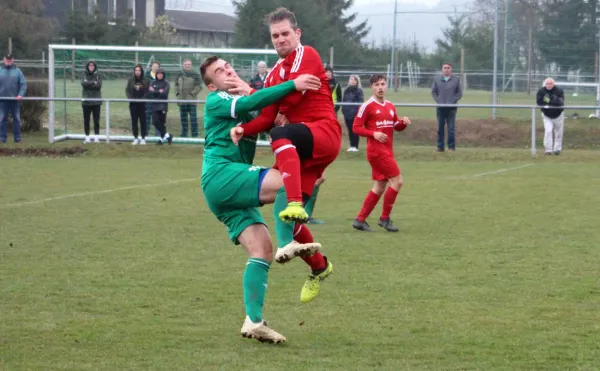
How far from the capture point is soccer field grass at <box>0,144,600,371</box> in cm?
569

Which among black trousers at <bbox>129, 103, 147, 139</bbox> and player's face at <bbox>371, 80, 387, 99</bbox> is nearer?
player's face at <bbox>371, 80, 387, 99</bbox>

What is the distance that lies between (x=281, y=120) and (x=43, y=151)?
16479 mm

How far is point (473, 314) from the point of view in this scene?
22.2ft

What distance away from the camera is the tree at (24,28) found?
4266 cm

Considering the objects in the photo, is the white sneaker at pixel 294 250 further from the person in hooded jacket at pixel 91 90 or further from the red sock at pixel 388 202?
the person in hooded jacket at pixel 91 90

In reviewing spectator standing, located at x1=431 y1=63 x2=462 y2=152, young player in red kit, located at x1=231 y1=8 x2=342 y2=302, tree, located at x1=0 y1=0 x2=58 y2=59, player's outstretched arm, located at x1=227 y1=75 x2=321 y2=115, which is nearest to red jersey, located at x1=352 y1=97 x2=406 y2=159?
young player in red kit, located at x1=231 y1=8 x2=342 y2=302

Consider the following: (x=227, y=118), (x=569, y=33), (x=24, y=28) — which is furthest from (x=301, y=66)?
(x=24, y=28)

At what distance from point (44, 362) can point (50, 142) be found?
1794 cm

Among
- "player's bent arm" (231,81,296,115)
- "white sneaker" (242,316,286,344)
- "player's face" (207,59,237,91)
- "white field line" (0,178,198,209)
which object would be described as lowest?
"white field line" (0,178,198,209)

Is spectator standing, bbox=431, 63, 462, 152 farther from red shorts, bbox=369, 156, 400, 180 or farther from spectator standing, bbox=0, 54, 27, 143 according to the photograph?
red shorts, bbox=369, 156, 400, 180

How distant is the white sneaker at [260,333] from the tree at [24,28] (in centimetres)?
3865

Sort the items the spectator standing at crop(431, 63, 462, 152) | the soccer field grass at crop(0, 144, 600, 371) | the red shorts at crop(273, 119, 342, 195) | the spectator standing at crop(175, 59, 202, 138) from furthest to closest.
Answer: the spectator standing at crop(175, 59, 202, 138)
the spectator standing at crop(431, 63, 462, 152)
the red shorts at crop(273, 119, 342, 195)
the soccer field grass at crop(0, 144, 600, 371)

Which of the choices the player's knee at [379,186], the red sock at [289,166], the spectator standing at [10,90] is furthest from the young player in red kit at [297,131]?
the spectator standing at [10,90]

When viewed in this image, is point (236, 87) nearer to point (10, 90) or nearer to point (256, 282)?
point (256, 282)
